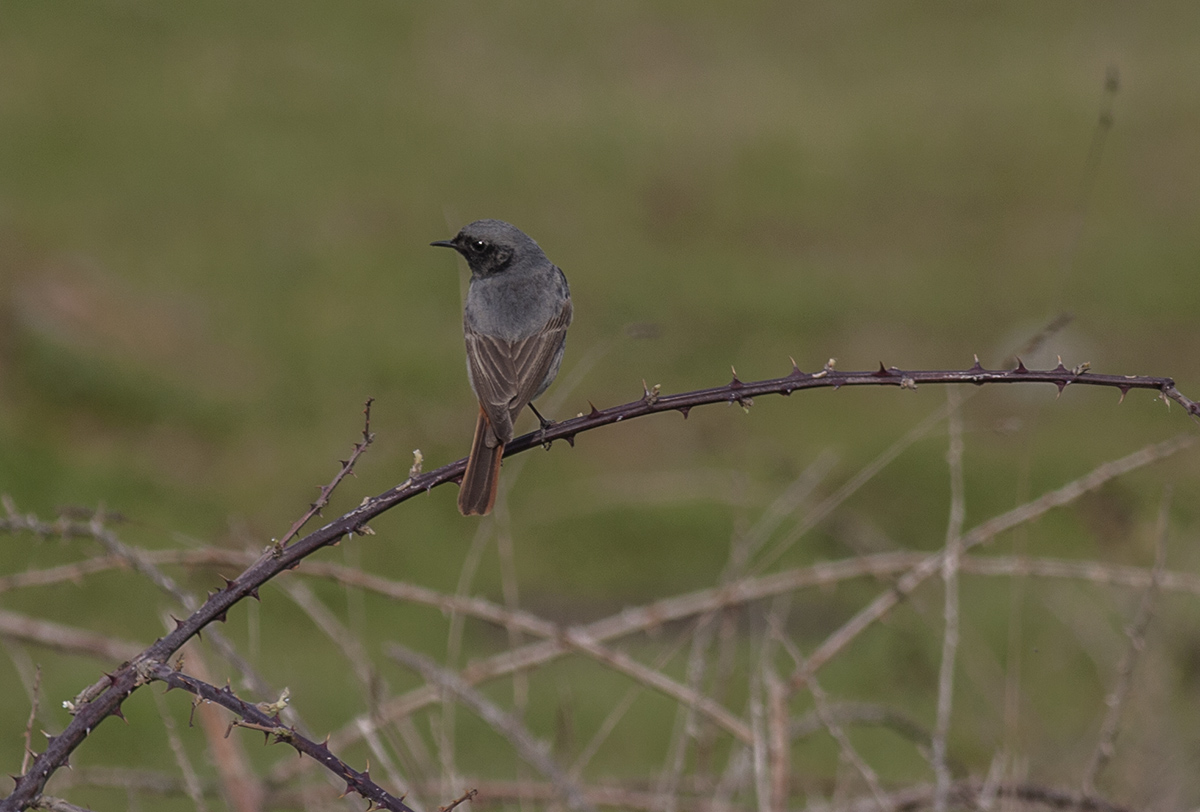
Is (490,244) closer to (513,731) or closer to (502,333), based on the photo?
(502,333)

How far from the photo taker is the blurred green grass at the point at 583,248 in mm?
13359

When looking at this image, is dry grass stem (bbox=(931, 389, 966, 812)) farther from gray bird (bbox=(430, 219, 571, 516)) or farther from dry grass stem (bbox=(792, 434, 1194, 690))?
gray bird (bbox=(430, 219, 571, 516))

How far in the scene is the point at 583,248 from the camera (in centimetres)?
1722

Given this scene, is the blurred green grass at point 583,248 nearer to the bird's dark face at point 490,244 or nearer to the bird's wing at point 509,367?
the bird's dark face at point 490,244

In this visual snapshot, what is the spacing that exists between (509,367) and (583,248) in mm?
12258

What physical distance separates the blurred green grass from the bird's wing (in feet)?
16.5

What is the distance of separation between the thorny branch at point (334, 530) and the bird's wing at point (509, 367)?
1.61m

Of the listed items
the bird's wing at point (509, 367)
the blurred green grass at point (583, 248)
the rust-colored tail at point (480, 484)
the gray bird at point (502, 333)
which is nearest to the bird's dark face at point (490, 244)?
the gray bird at point (502, 333)

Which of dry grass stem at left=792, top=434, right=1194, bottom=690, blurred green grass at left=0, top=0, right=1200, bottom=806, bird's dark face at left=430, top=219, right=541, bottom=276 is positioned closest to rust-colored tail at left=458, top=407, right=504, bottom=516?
dry grass stem at left=792, top=434, right=1194, bottom=690

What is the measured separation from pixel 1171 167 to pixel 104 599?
16542 millimetres

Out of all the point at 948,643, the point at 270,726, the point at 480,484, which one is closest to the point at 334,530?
the point at 270,726

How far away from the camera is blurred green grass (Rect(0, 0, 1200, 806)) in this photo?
1336 centimetres

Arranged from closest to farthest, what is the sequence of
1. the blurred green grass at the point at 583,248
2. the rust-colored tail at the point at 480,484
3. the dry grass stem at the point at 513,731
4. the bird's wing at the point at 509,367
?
the dry grass stem at the point at 513,731 → the rust-colored tail at the point at 480,484 → the bird's wing at the point at 509,367 → the blurred green grass at the point at 583,248

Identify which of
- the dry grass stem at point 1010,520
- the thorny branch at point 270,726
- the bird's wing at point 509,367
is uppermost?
the bird's wing at point 509,367
